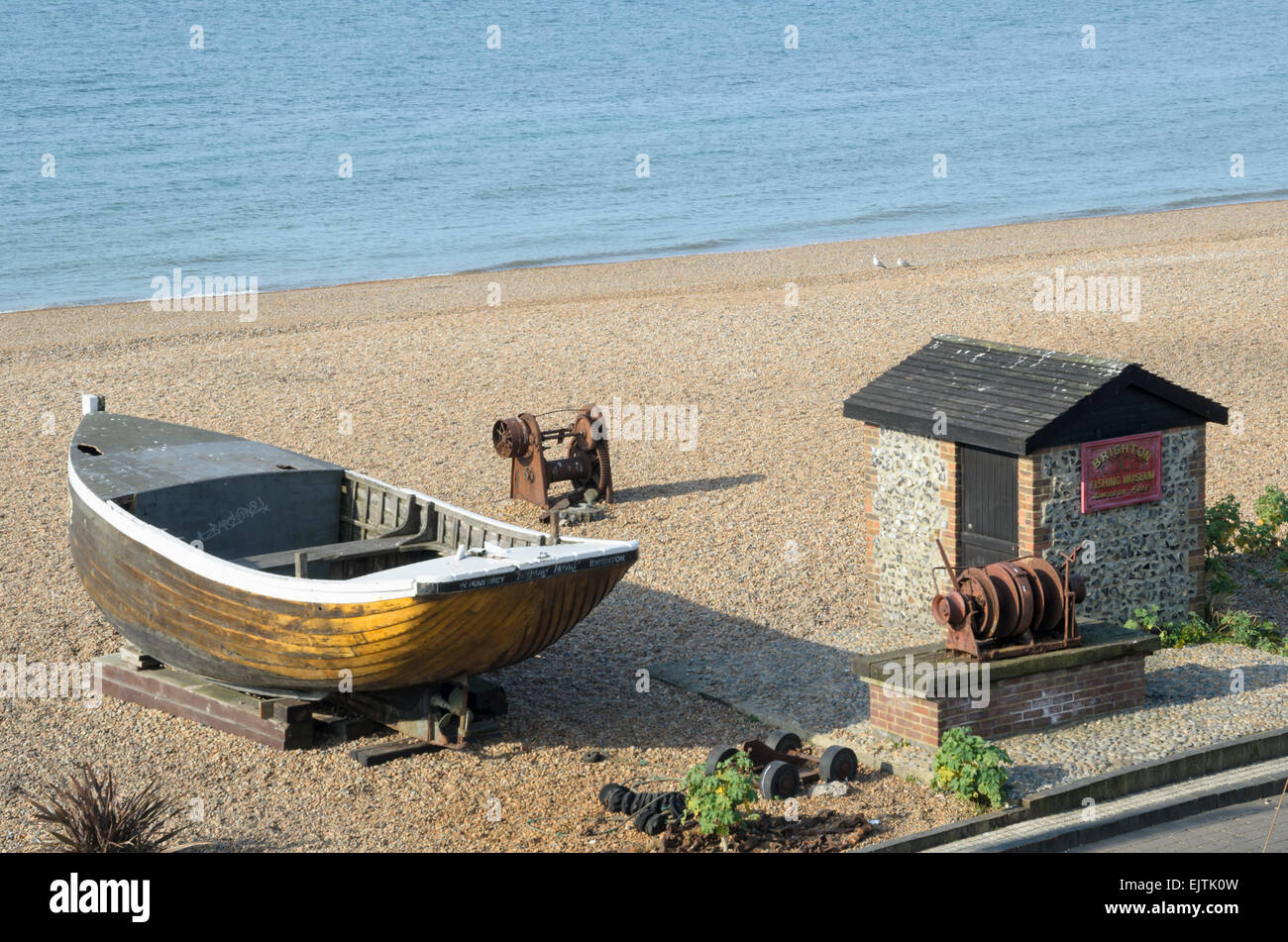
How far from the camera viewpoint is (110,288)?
122 ft

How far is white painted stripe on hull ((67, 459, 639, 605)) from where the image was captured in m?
10.0

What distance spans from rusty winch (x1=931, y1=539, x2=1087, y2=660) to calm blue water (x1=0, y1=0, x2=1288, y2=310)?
96.4 feet

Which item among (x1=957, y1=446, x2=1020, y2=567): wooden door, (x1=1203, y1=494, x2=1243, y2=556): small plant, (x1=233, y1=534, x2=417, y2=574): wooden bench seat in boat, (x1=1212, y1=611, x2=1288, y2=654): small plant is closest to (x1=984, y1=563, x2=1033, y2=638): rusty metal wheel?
(x1=957, y1=446, x2=1020, y2=567): wooden door

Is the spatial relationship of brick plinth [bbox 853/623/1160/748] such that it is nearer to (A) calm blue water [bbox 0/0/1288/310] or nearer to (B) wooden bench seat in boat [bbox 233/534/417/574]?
(B) wooden bench seat in boat [bbox 233/534/417/574]

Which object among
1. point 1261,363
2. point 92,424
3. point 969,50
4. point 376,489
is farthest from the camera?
point 969,50

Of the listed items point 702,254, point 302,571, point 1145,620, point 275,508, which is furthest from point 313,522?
point 702,254

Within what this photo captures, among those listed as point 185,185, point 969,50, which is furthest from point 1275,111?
point 185,185

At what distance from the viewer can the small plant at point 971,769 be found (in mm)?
9680

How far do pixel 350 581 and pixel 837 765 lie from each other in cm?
330

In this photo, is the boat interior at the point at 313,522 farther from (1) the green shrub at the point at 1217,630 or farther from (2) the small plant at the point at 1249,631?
(2) the small plant at the point at 1249,631

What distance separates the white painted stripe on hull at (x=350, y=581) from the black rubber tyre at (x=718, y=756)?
149cm

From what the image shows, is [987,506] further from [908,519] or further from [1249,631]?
[1249,631]

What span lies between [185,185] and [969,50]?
206 feet
